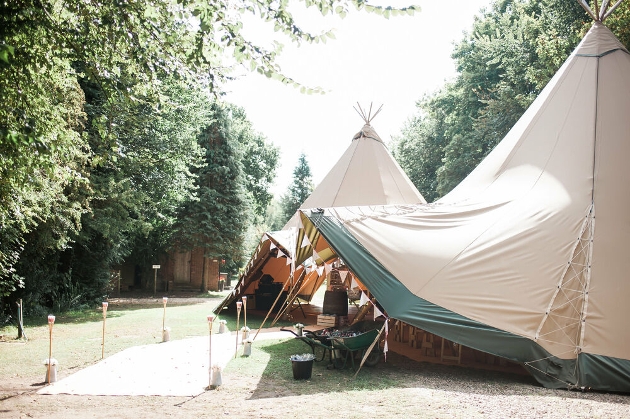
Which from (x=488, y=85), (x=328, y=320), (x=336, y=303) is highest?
(x=488, y=85)

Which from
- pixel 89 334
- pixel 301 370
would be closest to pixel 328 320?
pixel 301 370

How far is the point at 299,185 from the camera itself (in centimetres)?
4053

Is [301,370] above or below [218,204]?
below

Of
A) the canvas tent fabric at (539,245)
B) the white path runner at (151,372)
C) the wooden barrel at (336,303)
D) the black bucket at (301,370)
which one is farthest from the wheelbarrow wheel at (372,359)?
the wooden barrel at (336,303)

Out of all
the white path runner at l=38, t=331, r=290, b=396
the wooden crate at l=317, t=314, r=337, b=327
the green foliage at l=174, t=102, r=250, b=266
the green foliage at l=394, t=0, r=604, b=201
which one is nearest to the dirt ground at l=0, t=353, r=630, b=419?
the white path runner at l=38, t=331, r=290, b=396

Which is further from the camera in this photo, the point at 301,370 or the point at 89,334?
the point at 89,334

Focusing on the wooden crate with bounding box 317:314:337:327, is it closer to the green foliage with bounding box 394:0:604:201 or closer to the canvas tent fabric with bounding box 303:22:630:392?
the canvas tent fabric with bounding box 303:22:630:392

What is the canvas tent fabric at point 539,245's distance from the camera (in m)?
6.40

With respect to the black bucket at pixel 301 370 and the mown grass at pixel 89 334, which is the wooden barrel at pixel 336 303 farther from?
the black bucket at pixel 301 370

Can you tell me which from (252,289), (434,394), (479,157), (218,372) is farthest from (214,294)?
(434,394)

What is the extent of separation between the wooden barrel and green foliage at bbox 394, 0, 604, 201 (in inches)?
406

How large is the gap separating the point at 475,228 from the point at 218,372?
4457 mm

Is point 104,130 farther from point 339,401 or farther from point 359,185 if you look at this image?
point 359,185

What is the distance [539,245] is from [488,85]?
17.3 metres
